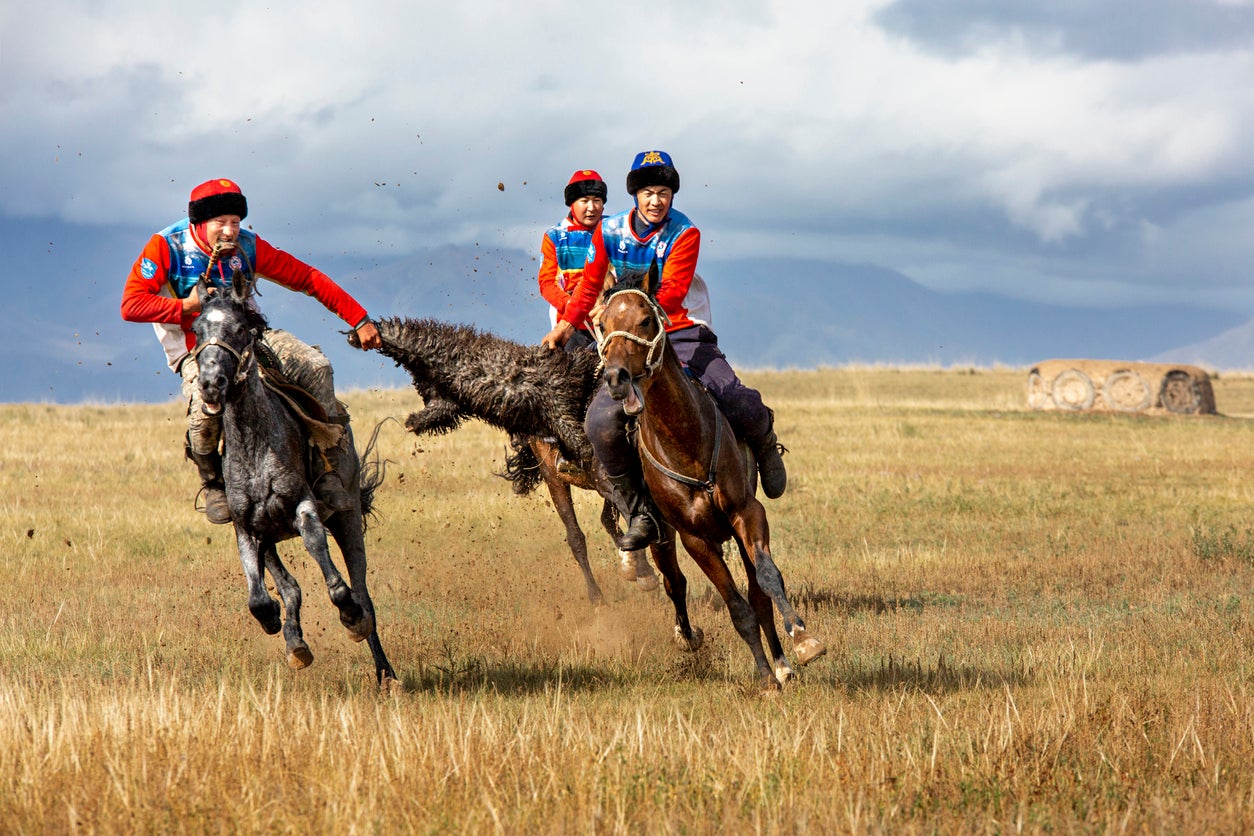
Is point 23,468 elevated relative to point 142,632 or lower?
elevated

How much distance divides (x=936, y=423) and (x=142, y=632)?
23826 mm

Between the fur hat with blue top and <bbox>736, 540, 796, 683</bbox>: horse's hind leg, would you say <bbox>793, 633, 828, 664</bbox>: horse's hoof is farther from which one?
the fur hat with blue top

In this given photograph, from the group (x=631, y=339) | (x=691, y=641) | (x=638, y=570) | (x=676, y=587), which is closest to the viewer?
(x=631, y=339)

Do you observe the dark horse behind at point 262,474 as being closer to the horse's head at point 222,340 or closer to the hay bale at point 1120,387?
the horse's head at point 222,340

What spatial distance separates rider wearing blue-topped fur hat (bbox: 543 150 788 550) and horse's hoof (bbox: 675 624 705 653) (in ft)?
2.92

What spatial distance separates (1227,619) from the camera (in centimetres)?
989

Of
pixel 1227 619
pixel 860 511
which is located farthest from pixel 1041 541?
pixel 1227 619

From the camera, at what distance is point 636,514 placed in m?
8.71

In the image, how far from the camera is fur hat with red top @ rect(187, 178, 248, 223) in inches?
318

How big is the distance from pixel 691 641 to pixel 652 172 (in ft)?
10.6

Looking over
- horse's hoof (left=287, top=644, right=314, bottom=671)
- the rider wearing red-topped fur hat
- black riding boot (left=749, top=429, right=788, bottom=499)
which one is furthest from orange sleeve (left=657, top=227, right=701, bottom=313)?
horse's hoof (left=287, top=644, right=314, bottom=671)

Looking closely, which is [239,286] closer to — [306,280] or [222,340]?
[222,340]

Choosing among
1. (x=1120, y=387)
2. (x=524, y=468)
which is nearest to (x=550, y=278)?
(x=524, y=468)

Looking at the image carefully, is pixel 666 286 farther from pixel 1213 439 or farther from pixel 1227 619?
pixel 1213 439
